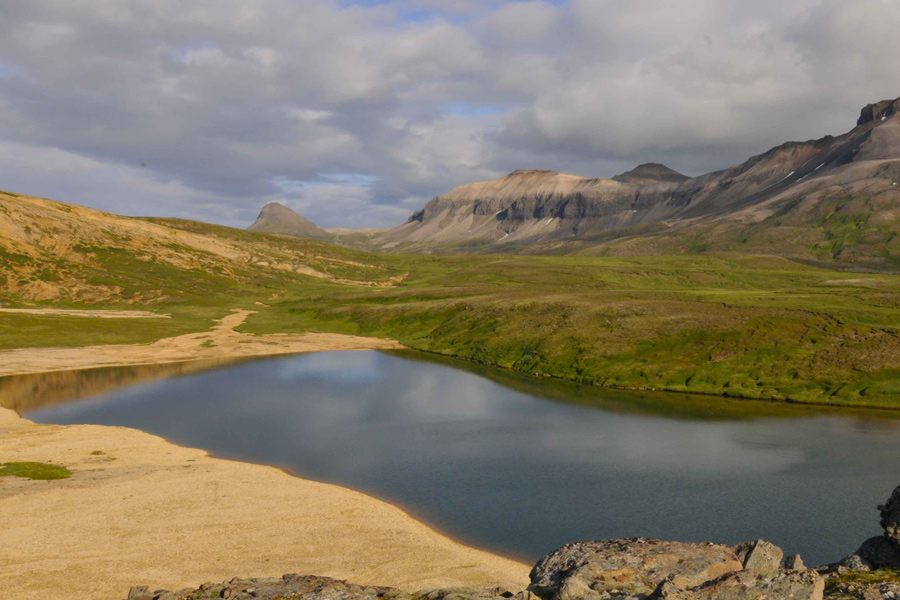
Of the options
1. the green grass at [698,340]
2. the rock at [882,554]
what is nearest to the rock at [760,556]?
the rock at [882,554]

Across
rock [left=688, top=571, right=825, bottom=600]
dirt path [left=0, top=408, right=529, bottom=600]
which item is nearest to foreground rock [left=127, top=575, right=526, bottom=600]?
dirt path [left=0, top=408, right=529, bottom=600]

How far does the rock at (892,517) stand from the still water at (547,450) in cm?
1208

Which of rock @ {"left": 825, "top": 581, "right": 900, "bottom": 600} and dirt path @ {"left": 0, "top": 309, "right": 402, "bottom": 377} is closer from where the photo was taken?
rock @ {"left": 825, "top": 581, "right": 900, "bottom": 600}

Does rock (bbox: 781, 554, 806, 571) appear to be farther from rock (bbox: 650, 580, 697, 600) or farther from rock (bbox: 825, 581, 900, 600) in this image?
rock (bbox: 650, 580, 697, 600)

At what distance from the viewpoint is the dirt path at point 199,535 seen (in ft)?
110

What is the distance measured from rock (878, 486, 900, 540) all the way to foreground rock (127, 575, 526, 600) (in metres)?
17.0

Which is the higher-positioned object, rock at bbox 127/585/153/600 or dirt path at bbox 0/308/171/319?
dirt path at bbox 0/308/171/319

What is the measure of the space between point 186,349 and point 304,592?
4883 inches

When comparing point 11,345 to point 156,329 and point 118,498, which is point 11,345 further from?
point 118,498

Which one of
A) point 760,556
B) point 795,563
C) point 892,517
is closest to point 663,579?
point 760,556

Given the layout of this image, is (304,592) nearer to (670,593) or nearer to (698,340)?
(670,593)

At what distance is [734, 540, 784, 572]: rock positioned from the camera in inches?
1024

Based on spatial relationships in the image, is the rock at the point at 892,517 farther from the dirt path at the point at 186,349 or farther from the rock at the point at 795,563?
the dirt path at the point at 186,349

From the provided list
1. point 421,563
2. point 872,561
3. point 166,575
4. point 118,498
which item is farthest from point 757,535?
point 118,498
